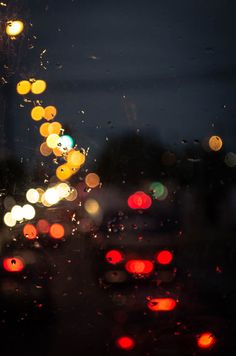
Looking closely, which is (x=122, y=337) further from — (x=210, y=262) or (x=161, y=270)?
(x=210, y=262)

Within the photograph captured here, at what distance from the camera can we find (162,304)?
423 centimetres

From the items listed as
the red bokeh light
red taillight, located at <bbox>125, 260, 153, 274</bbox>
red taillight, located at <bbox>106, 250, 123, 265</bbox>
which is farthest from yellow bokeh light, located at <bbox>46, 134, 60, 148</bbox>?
the red bokeh light

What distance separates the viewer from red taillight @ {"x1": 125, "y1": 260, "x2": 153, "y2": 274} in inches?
173

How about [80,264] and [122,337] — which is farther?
[80,264]

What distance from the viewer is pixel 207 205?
4.53m

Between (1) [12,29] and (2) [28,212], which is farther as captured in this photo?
(1) [12,29]

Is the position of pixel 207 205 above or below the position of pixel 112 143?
below

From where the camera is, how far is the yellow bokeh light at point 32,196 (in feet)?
14.6

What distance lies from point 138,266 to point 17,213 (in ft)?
3.48

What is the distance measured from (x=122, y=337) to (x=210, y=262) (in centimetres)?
88

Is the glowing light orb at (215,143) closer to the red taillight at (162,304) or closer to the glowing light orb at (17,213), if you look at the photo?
the red taillight at (162,304)

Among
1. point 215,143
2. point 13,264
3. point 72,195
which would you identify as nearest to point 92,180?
point 72,195

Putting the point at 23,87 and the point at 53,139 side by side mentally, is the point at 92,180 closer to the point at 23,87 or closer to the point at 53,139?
the point at 53,139

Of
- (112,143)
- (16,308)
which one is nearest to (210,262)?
(112,143)
